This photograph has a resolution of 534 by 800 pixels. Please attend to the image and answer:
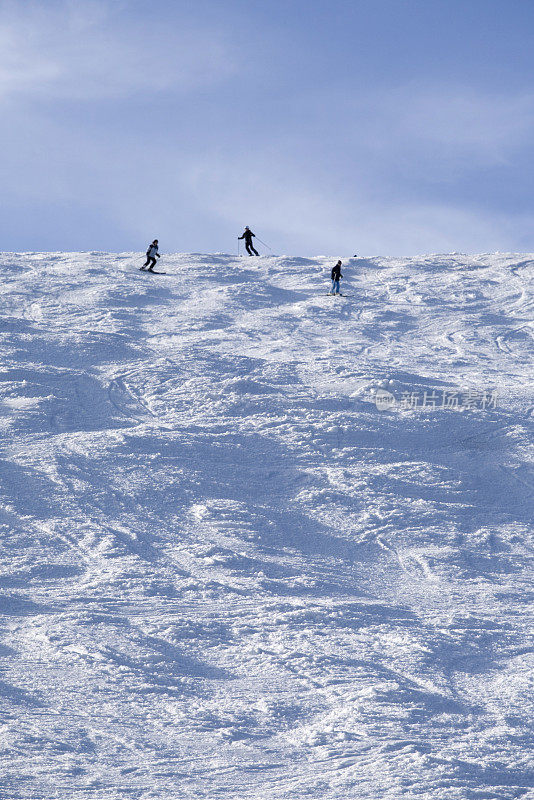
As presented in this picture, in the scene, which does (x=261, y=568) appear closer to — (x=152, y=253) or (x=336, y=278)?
(x=336, y=278)

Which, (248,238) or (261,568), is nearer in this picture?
(261,568)

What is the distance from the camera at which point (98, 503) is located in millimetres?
8945

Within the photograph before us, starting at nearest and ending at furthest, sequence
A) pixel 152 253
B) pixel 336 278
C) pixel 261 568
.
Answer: pixel 261 568
pixel 336 278
pixel 152 253

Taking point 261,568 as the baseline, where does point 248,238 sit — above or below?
above

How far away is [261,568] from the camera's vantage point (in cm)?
778

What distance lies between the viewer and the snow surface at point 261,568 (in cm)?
517

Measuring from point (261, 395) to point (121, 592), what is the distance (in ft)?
18.8

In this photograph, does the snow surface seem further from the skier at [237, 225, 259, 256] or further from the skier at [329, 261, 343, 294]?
the skier at [237, 225, 259, 256]

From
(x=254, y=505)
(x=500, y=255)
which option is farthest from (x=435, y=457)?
(x=500, y=255)

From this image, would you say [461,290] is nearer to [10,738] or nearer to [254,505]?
[254,505]

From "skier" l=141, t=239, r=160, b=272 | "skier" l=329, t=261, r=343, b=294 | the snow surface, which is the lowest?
the snow surface

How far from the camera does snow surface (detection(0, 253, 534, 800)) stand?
17.0 ft

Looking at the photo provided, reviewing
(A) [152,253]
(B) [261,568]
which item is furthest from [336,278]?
(B) [261,568]

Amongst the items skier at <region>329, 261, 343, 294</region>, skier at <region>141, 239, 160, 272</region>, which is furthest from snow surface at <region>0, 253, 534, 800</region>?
skier at <region>141, 239, 160, 272</region>
